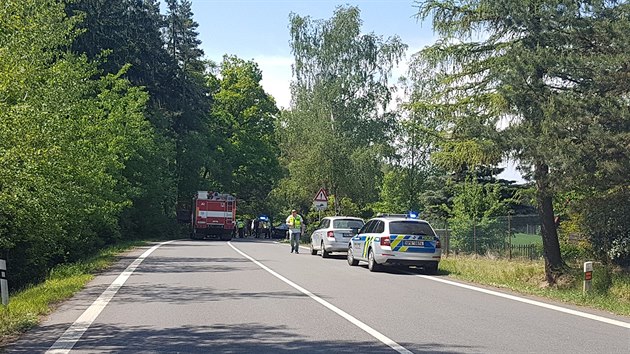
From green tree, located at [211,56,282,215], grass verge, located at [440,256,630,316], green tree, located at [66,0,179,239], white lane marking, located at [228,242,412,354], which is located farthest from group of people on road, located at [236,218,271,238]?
white lane marking, located at [228,242,412,354]

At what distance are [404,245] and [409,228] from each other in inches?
23.1

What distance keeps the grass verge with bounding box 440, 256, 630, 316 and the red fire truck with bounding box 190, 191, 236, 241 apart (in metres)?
25.9

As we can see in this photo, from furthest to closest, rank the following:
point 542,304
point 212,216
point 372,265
→ 1. point 212,216
2. point 372,265
3. point 542,304

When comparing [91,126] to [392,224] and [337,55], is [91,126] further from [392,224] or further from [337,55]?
[337,55]

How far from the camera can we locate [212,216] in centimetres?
4766

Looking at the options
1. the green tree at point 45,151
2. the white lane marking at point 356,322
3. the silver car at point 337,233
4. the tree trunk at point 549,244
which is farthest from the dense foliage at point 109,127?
the tree trunk at point 549,244

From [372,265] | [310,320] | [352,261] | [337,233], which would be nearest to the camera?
[310,320]

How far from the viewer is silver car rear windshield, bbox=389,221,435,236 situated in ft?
63.4

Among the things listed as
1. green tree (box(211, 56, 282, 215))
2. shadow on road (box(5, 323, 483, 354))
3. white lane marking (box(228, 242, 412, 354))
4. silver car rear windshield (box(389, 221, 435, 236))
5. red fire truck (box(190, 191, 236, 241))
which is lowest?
shadow on road (box(5, 323, 483, 354))

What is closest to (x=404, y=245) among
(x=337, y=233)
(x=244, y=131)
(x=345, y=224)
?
(x=337, y=233)

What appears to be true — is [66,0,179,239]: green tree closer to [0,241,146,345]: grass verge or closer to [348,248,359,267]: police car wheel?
[348,248,359,267]: police car wheel

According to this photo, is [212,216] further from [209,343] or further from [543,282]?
[209,343]

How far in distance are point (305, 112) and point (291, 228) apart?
742 inches

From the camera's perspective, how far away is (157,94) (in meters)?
50.8
